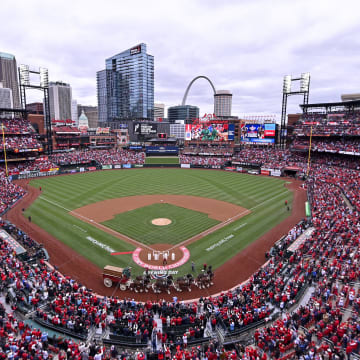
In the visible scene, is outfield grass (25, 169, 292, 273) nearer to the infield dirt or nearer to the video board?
the infield dirt

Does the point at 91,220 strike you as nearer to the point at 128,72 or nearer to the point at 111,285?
the point at 111,285

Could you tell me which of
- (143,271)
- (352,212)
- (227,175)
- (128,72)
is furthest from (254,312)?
(128,72)

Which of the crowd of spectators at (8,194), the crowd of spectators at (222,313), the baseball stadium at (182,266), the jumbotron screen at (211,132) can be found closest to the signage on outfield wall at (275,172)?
the baseball stadium at (182,266)

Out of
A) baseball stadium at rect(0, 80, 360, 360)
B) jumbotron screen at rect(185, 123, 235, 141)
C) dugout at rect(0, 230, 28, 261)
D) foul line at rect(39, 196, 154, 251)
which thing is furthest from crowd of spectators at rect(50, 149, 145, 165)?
dugout at rect(0, 230, 28, 261)

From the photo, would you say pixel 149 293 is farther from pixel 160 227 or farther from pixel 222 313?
pixel 160 227

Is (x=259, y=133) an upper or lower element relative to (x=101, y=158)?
upper

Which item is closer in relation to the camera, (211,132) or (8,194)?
(8,194)

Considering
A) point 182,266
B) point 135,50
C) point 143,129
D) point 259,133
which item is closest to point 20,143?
point 143,129
